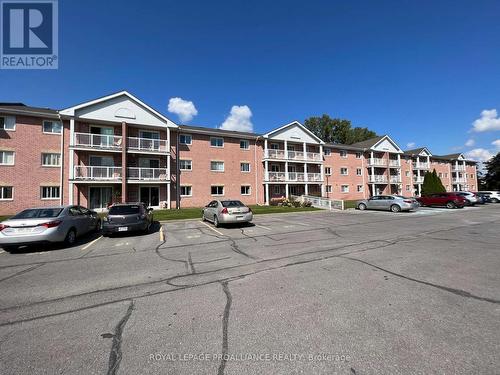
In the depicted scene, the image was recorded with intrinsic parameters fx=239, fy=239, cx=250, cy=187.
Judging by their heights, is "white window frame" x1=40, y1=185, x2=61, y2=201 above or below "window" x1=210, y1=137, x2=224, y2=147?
below

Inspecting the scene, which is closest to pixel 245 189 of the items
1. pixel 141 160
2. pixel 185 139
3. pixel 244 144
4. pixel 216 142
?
pixel 244 144

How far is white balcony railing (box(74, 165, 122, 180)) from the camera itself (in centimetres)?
2037

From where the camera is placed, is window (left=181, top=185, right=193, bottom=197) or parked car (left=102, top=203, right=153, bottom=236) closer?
parked car (left=102, top=203, right=153, bottom=236)

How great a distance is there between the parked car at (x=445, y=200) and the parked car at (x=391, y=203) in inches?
298

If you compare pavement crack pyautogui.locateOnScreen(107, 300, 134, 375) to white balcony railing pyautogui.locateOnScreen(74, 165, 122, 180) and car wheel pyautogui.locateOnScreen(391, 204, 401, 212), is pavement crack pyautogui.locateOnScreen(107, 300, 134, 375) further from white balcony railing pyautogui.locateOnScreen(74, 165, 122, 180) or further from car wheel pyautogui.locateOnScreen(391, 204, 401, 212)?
car wheel pyautogui.locateOnScreen(391, 204, 401, 212)

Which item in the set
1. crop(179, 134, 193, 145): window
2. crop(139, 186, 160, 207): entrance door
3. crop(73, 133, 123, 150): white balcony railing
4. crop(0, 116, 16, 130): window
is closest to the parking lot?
crop(73, 133, 123, 150): white balcony railing

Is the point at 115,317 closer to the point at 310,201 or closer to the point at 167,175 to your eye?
the point at 167,175

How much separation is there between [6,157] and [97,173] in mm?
6569

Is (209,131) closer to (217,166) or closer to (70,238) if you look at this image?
(217,166)

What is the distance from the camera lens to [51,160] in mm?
20438

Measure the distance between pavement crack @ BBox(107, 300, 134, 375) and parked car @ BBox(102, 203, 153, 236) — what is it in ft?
24.6

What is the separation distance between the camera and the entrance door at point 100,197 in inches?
853

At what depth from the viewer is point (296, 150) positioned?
34094mm

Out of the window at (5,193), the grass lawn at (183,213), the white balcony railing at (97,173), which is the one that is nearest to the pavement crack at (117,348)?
the grass lawn at (183,213)
